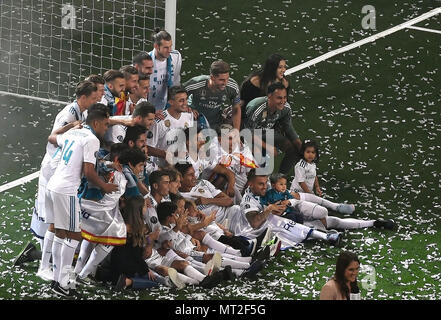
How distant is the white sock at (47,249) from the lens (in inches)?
521

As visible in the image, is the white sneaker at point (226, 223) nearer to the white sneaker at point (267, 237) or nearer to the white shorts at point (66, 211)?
the white sneaker at point (267, 237)

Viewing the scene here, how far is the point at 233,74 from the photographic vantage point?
1834 cm

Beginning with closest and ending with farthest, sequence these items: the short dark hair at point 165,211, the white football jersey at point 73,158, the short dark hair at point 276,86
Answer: the white football jersey at point 73,158
the short dark hair at point 165,211
the short dark hair at point 276,86

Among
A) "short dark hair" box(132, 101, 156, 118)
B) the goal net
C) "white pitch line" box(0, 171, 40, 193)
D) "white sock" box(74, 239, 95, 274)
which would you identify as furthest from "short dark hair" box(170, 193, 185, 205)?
the goal net

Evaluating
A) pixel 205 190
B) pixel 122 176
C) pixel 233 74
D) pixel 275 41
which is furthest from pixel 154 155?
pixel 275 41

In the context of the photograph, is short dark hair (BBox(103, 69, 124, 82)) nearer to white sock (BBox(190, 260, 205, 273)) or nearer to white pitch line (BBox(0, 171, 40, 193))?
white pitch line (BBox(0, 171, 40, 193))

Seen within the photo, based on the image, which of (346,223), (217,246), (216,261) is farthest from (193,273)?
(346,223)

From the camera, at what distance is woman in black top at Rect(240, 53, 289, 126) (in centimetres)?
1585

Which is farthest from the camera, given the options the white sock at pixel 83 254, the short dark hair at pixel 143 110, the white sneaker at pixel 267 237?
the white sneaker at pixel 267 237

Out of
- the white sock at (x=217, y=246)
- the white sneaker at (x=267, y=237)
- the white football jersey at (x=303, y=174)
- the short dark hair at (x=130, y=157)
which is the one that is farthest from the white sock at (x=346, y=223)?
the short dark hair at (x=130, y=157)

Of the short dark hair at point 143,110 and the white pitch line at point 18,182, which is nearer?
the short dark hair at point 143,110

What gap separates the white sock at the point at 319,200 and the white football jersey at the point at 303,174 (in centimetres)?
16

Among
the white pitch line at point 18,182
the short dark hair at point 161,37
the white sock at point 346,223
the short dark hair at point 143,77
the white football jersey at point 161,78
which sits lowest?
the white pitch line at point 18,182

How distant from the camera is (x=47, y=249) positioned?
1330cm
